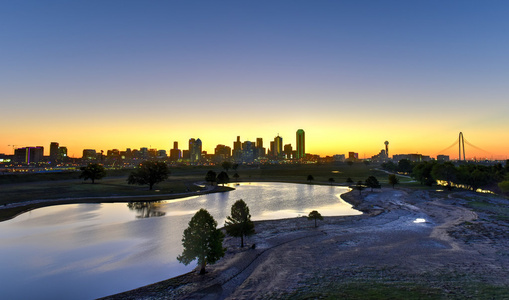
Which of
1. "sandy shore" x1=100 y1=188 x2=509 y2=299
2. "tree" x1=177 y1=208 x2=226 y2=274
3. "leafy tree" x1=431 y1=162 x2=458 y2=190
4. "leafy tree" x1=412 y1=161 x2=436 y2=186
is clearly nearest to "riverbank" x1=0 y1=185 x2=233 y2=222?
"sandy shore" x1=100 y1=188 x2=509 y2=299

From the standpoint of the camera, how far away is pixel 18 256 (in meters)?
30.2

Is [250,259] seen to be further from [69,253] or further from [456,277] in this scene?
[69,253]

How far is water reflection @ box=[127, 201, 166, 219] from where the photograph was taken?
54.0 meters

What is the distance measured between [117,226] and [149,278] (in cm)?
2410

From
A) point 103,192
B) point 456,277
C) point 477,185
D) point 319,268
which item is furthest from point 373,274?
point 477,185

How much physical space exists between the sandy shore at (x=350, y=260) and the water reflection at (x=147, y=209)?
24478 mm

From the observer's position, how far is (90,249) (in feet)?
108

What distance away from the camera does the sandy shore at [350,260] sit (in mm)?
20797

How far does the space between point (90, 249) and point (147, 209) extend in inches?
1112

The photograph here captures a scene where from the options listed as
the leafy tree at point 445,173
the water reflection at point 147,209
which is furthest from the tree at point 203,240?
the leafy tree at point 445,173

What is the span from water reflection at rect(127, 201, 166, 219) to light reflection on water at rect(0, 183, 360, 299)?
0.67ft

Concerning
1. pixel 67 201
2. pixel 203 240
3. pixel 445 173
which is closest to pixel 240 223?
pixel 203 240

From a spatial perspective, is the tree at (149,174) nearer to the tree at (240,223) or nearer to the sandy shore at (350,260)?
the sandy shore at (350,260)

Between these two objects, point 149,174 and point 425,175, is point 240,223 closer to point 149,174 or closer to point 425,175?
point 149,174
